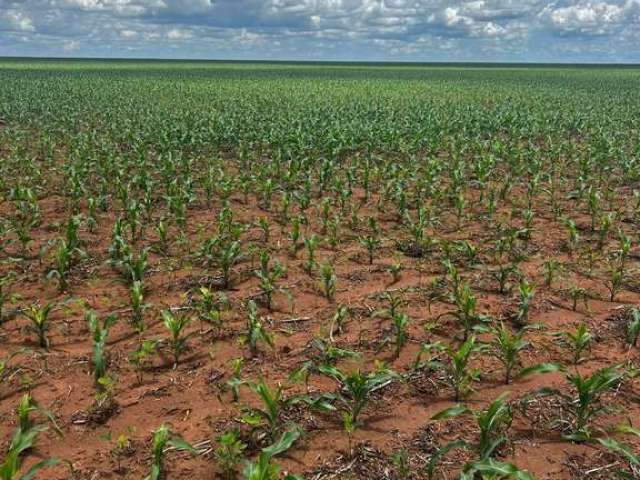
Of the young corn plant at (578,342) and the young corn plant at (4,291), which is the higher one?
the young corn plant at (578,342)

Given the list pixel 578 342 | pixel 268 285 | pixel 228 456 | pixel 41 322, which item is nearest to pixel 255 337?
pixel 268 285

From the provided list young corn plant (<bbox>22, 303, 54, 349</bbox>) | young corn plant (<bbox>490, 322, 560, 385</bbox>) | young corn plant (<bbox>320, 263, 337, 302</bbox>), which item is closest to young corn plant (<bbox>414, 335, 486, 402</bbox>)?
young corn plant (<bbox>490, 322, 560, 385</bbox>)

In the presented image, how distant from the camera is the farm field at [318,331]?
294cm

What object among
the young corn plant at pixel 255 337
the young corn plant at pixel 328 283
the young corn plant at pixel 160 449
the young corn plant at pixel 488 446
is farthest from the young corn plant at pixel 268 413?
the young corn plant at pixel 328 283

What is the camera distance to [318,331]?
4438 mm

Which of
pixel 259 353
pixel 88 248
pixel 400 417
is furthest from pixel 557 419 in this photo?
pixel 88 248

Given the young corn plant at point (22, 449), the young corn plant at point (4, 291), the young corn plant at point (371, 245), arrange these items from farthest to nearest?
the young corn plant at point (371, 245), the young corn plant at point (4, 291), the young corn plant at point (22, 449)

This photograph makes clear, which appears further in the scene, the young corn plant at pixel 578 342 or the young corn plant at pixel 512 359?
the young corn plant at pixel 578 342

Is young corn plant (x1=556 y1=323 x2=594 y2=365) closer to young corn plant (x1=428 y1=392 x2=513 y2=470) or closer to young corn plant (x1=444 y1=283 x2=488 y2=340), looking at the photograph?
young corn plant (x1=444 y1=283 x2=488 y2=340)

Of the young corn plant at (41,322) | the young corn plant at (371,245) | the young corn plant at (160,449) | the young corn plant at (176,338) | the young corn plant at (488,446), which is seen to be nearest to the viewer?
the young corn plant at (488,446)

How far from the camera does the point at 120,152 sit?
502 inches

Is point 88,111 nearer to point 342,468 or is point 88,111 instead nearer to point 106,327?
point 106,327

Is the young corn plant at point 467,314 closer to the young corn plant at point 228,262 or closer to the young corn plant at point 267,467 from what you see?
the young corn plant at point 267,467

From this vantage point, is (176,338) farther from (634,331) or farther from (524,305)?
(634,331)
